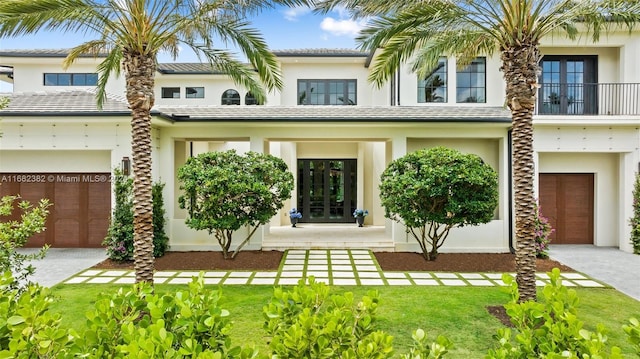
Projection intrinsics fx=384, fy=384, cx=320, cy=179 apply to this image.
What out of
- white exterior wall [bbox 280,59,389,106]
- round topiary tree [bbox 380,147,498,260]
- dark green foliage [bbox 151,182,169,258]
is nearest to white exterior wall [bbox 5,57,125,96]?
white exterior wall [bbox 280,59,389,106]

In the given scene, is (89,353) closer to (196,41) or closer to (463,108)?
(196,41)

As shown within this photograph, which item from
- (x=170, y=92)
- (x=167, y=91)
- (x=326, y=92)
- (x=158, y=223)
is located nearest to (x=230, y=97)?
(x=170, y=92)

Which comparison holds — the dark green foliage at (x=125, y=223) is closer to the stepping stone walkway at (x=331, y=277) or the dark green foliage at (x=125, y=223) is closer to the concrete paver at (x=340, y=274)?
the concrete paver at (x=340, y=274)

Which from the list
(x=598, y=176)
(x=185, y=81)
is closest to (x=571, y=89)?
(x=598, y=176)

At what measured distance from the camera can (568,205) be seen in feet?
52.2

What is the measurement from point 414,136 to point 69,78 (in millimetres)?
20121

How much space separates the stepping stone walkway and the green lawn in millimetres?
526

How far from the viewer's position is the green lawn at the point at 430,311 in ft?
22.2

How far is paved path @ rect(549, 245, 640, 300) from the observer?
10.5 m

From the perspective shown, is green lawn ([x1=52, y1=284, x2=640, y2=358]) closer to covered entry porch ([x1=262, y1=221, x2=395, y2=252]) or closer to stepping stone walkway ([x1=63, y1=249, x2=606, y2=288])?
stepping stone walkway ([x1=63, y1=249, x2=606, y2=288])

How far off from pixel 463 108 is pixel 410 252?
6431mm

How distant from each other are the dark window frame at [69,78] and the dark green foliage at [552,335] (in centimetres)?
2483

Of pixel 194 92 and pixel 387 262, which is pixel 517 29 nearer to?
pixel 387 262

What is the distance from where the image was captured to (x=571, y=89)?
52.5ft
